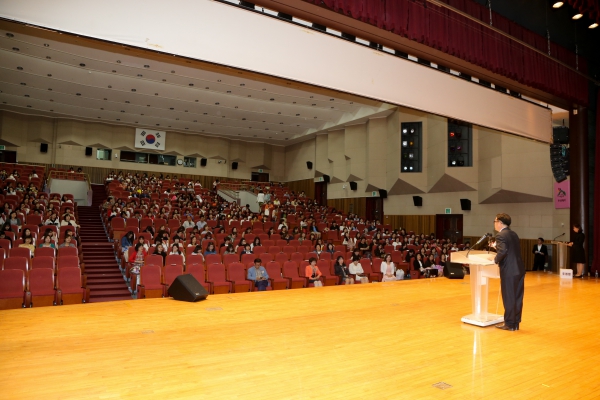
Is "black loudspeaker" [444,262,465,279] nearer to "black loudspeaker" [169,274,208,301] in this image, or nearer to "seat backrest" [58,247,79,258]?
"black loudspeaker" [169,274,208,301]

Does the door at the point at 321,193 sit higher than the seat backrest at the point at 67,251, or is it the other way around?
the door at the point at 321,193

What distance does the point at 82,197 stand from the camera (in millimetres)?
14172

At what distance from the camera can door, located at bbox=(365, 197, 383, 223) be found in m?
15.7

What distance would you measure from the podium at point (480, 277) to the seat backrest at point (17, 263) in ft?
16.4

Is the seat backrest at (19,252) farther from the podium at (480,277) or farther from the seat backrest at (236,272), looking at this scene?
the podium at (480,277)

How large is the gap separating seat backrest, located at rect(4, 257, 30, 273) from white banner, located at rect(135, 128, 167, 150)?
14456mm

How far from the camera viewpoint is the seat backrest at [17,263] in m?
5.06

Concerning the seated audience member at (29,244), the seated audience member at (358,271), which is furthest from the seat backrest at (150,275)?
the seated audience member at (358,271)

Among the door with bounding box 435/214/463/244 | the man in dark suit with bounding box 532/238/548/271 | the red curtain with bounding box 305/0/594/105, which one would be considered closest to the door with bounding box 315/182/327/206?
the door with bounding box 435/214/463/244

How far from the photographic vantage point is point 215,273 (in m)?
6.05

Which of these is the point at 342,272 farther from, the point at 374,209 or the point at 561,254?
the point at 374,209

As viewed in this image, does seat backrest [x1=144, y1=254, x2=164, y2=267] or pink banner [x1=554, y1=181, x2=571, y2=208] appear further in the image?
pink banner [x1=554, y1=181, x2=571, y2=208]

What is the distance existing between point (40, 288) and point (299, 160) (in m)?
16.7

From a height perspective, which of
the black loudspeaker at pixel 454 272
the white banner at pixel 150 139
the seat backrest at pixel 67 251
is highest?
the white banner at pixel 150 139
